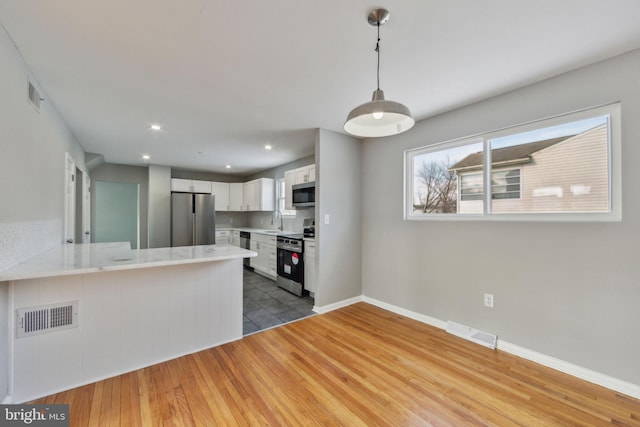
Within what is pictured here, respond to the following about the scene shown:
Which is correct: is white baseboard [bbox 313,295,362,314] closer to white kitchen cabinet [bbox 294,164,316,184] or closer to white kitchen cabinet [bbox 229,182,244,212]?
white kitchen cabinet [bbox 294,164,316,184]

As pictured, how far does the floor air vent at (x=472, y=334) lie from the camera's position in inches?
97.2

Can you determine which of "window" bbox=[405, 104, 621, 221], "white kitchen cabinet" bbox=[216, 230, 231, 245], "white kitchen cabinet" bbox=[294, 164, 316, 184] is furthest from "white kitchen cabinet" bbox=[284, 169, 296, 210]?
"window" bbox=[405, 104, 621, 221]

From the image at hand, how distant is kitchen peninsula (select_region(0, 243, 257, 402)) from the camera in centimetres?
174

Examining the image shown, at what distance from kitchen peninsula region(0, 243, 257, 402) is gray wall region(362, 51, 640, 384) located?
2.10 meters

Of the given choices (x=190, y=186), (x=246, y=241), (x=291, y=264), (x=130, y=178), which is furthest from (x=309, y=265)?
(x=130, y=178)

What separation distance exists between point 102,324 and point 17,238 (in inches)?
33.1

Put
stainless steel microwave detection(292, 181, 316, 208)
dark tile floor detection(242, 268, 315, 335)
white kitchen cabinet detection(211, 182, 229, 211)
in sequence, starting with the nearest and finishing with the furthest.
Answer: dark tile floor detection(242, 268, 315, 335), stainless steel microwave detection(292, 181, 316, 208), white kitchen cabinet detection(211, 182, 229, 211)

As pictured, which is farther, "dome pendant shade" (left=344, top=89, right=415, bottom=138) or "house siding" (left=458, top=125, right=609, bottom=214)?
"house siding" (left=458, top=125, right=609, bottom=214)

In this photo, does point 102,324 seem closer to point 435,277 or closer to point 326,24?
point 326,24

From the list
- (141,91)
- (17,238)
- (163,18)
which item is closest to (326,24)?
(163,18)

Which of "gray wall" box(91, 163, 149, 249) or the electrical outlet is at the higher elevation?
"gray wall" box(91, 163, 149, 249)

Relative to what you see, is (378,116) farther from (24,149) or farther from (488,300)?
(24,149)

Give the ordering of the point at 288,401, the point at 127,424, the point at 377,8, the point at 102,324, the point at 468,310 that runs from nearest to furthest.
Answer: the point at 377,8, the point at 127,424, the point at 288,401, the point at 102,324, the point at 468,310

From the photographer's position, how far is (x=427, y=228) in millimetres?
3047
